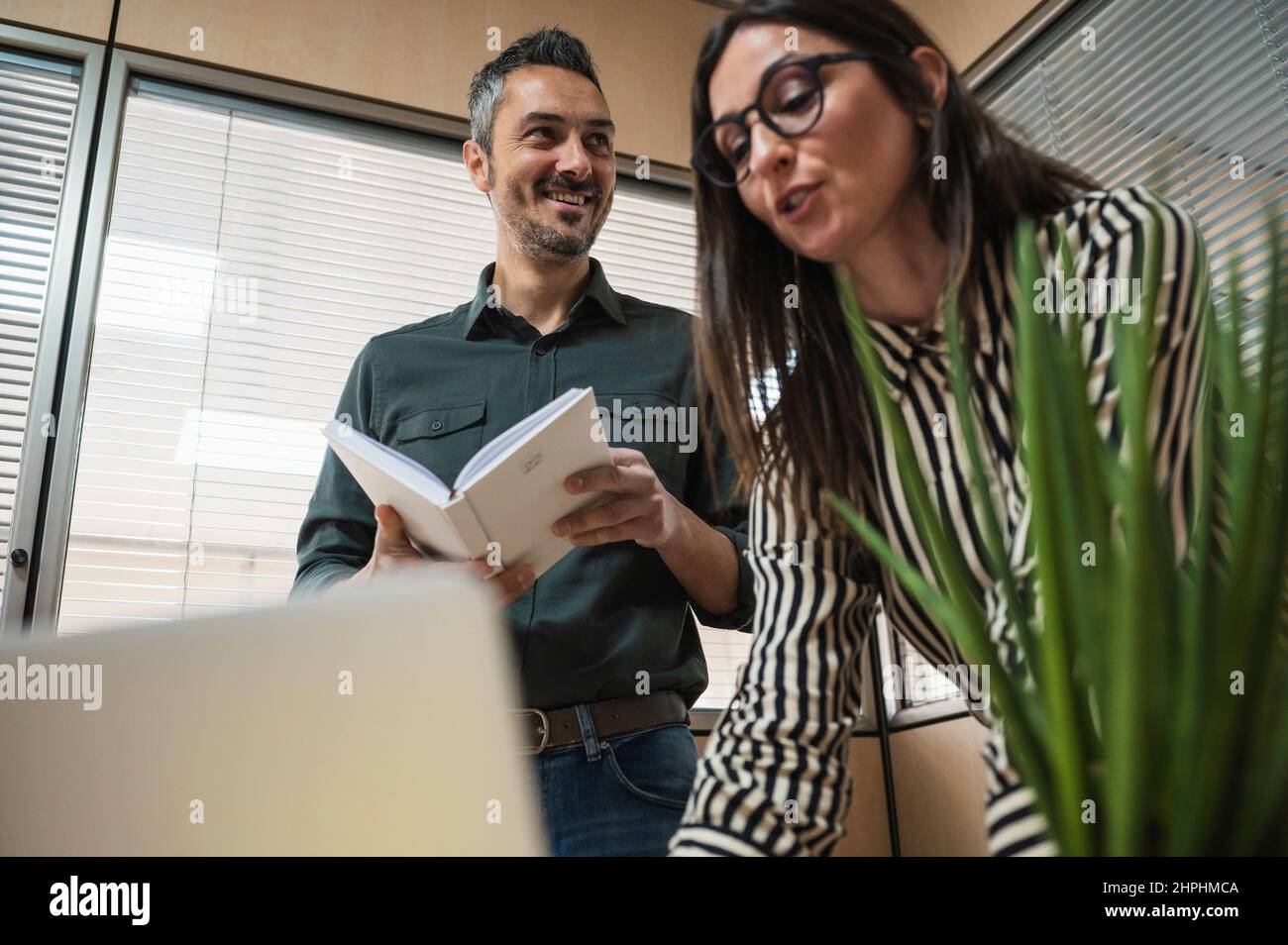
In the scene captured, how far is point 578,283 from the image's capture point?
162 cm

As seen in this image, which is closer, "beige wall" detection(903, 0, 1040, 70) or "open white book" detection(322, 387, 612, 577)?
"open white book" detection(322, 387, 612, 577)

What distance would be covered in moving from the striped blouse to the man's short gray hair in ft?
3.78

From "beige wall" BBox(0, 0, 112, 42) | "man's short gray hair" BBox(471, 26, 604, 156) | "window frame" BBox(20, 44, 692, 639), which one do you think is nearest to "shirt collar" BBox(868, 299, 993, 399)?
"man's short gray hair" BBox(471, 26, 604, 156)

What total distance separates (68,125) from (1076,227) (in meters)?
2.43

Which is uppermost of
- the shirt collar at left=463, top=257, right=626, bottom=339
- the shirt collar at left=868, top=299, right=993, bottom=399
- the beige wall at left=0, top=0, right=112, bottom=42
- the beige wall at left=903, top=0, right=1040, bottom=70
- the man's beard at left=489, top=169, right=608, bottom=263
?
the beige wall at left=903, top=0, right=1040, bottom=70

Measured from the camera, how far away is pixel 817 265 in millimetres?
759

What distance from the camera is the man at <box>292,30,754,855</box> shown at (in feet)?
3.74

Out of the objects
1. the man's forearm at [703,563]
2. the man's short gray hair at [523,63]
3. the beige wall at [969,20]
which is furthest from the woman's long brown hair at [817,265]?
the beige wall at [969,20]

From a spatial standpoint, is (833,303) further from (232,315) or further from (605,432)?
(232,315)

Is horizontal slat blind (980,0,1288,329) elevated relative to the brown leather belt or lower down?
elevated

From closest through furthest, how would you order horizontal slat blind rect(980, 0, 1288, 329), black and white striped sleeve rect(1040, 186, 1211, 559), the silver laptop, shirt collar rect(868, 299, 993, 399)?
1. the silver laptop
2. black and white striped sleeve rect(1040, 186, 1211, 559)
3. shirt collar rect(868, 299, 993, 399)
4. horizontal slat blind rect(980, 0, 1288, 329)

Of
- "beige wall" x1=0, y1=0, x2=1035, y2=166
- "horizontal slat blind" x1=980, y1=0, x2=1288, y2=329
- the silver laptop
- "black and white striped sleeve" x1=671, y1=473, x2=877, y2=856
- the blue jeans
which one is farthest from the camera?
"beige wall" x1=0, y1=0, x2=1035, y2=166

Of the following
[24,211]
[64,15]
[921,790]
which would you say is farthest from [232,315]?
[921,790]

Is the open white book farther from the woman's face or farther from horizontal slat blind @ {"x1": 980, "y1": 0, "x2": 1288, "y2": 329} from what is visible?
horizontal slat blind @ {"x1": 980, "y1": 0, "x2": 1288, "y2": 329}
